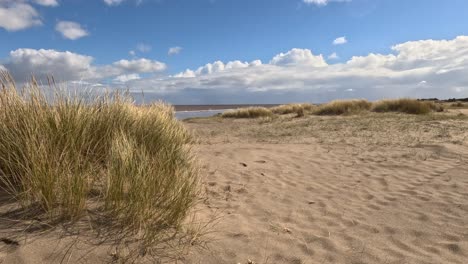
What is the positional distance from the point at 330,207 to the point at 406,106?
17867mm

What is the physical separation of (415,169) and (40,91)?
609cm

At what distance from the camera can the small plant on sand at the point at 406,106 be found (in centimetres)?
1958

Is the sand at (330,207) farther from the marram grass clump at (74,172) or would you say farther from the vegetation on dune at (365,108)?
the vegetation on dune at (365,108)

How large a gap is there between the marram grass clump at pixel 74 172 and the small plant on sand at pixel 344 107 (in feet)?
60.8

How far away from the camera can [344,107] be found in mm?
22312

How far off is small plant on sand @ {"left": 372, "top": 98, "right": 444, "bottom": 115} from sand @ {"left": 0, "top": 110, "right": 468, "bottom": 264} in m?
11.3

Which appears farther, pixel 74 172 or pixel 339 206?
pixel 339 206

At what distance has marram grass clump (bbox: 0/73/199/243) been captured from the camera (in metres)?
3.32

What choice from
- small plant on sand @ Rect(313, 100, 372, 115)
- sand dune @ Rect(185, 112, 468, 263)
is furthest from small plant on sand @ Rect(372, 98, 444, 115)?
sand dune @ Rect(185, 112, 468, 263)

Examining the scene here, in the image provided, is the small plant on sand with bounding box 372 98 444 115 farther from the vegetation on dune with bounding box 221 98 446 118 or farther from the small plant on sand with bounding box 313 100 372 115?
the small plant on sand with bounding box 313 100 372 115

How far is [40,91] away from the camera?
173 inches

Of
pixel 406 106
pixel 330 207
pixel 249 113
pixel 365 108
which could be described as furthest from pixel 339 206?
pixel 249 113

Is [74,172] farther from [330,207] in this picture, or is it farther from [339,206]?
[339,206]

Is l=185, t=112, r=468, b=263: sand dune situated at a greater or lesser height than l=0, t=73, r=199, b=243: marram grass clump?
lesser
